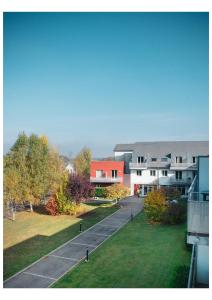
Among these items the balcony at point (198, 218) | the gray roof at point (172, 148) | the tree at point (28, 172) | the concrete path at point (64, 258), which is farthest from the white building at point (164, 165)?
the balcony at point (198, 218)

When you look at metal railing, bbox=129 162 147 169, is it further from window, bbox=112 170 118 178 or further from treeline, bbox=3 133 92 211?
treeline, bbox=3 133 92 211

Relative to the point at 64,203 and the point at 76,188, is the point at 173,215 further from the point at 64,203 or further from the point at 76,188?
the point at 64,203

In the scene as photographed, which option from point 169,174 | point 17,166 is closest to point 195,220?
point 17,166

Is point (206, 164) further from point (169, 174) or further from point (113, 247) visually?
point (169, 174)

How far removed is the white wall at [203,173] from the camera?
42.0 ft

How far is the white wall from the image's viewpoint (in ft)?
42.0

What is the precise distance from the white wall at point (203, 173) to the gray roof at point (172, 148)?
18.7 m

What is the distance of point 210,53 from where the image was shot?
25.7 feet

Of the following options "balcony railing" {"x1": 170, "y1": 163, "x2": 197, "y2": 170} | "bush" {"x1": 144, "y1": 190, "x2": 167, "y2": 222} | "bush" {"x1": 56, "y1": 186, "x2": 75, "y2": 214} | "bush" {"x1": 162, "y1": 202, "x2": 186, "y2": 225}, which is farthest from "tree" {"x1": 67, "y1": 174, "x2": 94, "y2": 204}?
"balcony railing" {"x1": 170, "y1": 163, "x2": 197, "y2": 170}

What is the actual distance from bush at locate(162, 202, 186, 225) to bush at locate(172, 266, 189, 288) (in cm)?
735

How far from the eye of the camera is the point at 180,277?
10414 mm

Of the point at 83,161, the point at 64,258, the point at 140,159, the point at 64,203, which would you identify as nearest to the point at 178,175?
the point at 140,159

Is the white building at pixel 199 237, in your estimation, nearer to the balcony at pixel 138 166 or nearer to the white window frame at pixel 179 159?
the white window frame at pixel 179 159

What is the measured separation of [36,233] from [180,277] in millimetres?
9842
